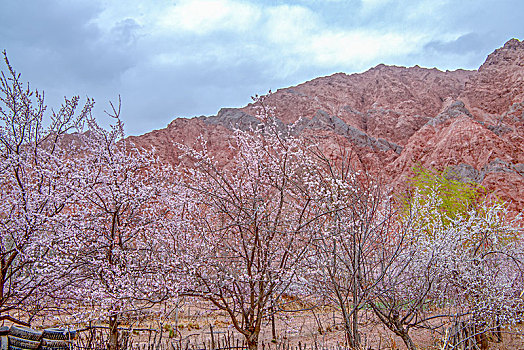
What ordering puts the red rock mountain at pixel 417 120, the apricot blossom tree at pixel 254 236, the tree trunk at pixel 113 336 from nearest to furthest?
the apricot blossom tree at pixel 254 236, the tree trunk at pixel 113 336, the red rock mountain at pixel 417 120

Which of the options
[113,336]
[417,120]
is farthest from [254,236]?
[417,120]

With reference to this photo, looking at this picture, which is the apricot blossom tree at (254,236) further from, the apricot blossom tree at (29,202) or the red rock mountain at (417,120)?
the red rock mountain at (417,120)

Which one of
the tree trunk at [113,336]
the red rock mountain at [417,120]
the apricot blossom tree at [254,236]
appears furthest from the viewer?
the red rock mountain at [417,120]

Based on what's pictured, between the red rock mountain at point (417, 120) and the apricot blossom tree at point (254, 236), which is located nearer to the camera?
the apricot blossom tree at point (254, 236)

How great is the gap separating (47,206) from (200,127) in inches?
1824

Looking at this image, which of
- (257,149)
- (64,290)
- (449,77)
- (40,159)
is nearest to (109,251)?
(64,290)

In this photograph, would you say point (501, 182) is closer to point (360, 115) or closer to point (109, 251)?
point (360, 115)

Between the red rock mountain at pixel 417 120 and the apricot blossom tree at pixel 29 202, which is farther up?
the red rock mountain at pixel 417 120

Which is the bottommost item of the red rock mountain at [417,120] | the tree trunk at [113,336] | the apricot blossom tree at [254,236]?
the tree trunk at [113,336]

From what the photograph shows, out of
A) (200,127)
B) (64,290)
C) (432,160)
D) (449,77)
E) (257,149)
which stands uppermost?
(449,77)

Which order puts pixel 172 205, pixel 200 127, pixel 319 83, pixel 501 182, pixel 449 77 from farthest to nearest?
pixel 319 83 < pixel 449 77 < pixel 200 127 < pixel 501 182 < pixel 172 205

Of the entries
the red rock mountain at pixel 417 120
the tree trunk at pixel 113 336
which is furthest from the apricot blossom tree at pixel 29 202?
the red rock mountain at pixel 417 120

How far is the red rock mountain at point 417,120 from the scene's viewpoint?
3347 centimetres

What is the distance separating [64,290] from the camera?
6711 mm
